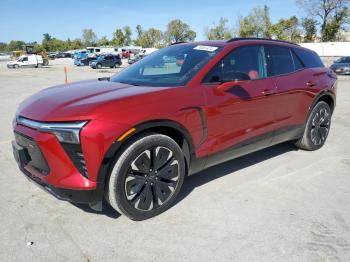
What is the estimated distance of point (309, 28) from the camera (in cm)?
6906

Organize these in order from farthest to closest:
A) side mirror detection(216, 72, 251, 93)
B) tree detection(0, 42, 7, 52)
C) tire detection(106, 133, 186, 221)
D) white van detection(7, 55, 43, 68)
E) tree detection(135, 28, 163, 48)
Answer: tree detection(0, 42, 7, 52) → tree detection(135, 28, 163, 48) → white van detection(7, 55, 43, 68) → side mirror detection(216, 72, 251, 93) → tire detection(106, 133, 186, 221)

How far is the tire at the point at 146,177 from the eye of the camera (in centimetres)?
294

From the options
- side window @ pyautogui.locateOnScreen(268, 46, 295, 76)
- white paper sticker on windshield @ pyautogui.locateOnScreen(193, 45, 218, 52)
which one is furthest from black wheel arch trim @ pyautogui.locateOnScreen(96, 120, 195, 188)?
side window @ pyautogui.locateOnScreen(268, 46, 295, 76)

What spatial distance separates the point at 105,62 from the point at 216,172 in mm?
36252

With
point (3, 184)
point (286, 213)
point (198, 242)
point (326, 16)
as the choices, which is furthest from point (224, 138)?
point (326, 16)

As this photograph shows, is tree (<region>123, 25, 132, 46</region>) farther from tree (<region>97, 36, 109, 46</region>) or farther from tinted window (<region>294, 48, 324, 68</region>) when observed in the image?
tinted window (<region>294, 48, 324, 68</region>)

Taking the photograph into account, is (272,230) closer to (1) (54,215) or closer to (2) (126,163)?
(2) (126,163)

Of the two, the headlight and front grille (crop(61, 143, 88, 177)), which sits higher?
the headlight

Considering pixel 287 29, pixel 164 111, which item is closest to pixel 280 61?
pixel 164 111

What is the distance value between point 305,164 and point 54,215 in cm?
335

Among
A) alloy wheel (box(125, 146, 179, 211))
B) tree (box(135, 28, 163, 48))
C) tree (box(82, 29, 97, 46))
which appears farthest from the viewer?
tree (box(82, 29, 97, 46))

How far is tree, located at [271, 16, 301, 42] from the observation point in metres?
68.3

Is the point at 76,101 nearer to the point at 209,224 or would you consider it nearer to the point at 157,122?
the point at 157,122

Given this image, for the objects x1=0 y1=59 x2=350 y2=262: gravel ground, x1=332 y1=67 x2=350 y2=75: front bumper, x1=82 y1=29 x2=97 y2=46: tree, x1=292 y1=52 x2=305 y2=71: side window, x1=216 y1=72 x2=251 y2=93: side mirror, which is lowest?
x1=0 y1=59 x2=350 y2=262: gravel ground
